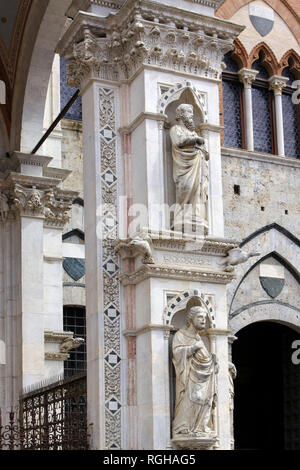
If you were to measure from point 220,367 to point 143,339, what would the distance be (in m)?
0.86

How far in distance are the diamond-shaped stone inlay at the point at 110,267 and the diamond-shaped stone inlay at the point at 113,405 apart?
1.31 metres

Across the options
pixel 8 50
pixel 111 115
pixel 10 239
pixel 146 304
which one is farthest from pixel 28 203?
pixel 146 304

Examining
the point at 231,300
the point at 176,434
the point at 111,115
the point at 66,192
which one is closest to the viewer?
the point at 176,434

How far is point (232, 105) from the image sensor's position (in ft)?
76.2

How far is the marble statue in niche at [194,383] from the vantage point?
9.92 meters

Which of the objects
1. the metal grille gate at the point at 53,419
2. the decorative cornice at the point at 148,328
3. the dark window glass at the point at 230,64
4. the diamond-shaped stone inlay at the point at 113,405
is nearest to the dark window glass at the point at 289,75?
the dark window glass at the point at 230,64

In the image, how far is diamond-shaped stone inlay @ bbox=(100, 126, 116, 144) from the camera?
10938mm

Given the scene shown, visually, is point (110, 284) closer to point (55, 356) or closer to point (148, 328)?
point (148, 328)

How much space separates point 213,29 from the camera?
11195mm

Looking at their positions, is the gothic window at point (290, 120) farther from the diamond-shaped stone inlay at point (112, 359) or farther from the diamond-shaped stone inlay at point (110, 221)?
the diamond-shaped stone inlay at point (112, 359)

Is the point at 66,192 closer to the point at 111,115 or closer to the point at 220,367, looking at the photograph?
the point at 111,115

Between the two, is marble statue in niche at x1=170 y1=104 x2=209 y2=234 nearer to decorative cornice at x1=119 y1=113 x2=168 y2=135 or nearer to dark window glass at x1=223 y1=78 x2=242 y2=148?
decorative cornice at x1=119 y1=113 x2=168 y2=135

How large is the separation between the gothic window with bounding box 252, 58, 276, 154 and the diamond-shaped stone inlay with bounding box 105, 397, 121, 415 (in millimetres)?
13863

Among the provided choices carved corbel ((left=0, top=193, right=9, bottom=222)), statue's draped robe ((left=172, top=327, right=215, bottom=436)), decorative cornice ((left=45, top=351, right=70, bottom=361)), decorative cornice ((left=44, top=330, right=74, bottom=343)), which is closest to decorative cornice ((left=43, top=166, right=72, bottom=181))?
carved corbel ((left=0, top=193, right=9, bottom=222))
